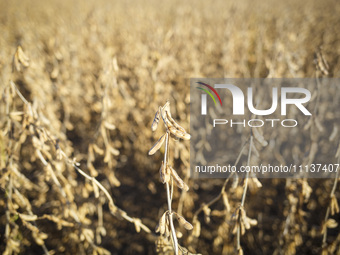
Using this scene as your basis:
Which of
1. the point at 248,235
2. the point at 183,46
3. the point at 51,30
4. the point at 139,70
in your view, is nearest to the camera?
the point at 248,235

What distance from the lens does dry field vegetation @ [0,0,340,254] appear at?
3.04 ft

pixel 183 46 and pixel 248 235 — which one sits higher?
pixel 183 46

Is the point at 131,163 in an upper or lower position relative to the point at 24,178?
lower

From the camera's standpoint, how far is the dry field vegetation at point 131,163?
0.93 metres

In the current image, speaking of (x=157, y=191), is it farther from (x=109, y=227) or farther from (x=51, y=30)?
(x=51, y=30)

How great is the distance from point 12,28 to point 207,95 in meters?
3.34

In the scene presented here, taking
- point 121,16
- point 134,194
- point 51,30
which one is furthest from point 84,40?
point 134,194

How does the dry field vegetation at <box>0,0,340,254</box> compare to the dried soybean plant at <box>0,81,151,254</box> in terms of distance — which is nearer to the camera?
the dried soybean plant at <box>0,81,151,254</box>

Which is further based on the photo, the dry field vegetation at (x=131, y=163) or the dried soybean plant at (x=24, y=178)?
the dry field vegetation at (x=131, y=163)

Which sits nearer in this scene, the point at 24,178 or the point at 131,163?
the point at 24,178

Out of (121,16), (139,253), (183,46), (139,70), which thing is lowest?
(139,253)

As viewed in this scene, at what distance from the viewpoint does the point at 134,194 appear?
170cm

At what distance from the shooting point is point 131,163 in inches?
72.7

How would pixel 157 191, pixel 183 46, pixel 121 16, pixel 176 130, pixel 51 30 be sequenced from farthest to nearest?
pixel 121 16 < pixel 51 30 < pixel 183 46 < pixel 157 191 < pixel 176 130
